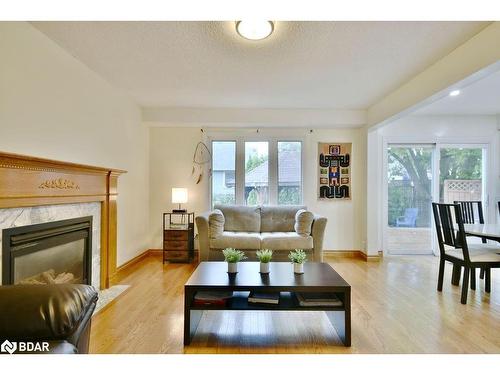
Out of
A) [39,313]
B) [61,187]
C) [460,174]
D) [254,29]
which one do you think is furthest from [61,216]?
[460,174]

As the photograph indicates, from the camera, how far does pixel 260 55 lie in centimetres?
254

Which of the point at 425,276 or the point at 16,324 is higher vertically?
the point at 16,324

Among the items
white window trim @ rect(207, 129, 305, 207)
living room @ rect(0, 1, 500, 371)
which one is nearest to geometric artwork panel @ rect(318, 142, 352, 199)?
living room @ rect(0, 1, 500, 371)

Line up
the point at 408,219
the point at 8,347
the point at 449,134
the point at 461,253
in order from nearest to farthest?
the point at 8,347 → the point at 461,253 → the point at 449,134 → the point at 408,219

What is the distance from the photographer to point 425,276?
355cm

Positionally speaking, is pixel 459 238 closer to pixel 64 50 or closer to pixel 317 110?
pixel 317 110

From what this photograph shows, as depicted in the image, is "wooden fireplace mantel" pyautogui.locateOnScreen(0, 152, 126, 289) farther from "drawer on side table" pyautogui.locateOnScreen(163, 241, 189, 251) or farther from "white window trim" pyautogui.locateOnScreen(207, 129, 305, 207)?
"white window trim" pyautogui.locateOnScreen(207, 129, 305, 207)

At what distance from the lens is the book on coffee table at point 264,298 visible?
2053 mm

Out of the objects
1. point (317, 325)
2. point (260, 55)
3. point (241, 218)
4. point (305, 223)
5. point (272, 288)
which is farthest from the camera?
point (241, 218)

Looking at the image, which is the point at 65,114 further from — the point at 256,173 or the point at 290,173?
the point at 290,173

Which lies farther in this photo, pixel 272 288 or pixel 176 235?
pixel 176 235

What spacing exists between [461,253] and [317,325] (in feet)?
6.23
